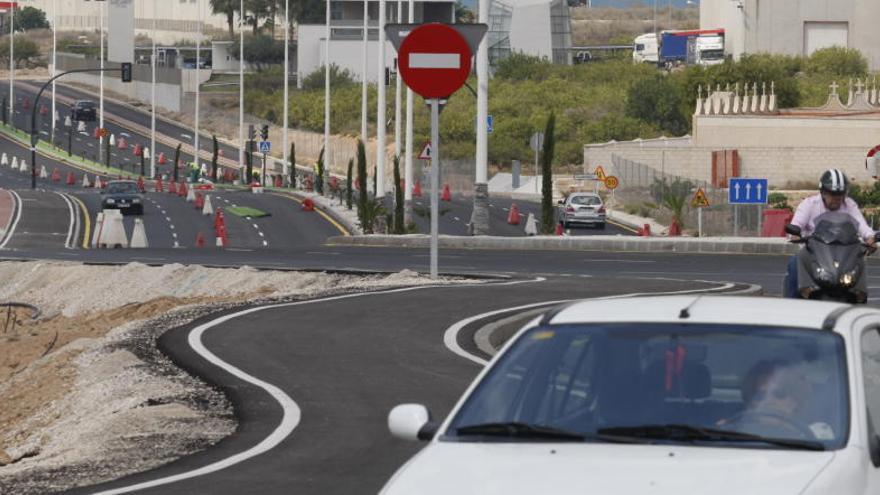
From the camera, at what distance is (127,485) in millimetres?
11555

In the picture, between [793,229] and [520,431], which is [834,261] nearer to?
[793,229]

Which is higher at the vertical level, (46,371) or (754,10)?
(754,10)

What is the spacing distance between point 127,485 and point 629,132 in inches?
5115

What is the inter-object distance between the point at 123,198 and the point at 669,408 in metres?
71.0

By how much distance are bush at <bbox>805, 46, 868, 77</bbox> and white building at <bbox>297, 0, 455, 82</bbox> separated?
4038cm

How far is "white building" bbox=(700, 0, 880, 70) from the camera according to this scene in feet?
491

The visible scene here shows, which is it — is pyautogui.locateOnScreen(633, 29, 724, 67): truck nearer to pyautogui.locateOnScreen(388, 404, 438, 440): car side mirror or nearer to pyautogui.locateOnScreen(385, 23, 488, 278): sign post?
pyautogui.locateOnScreen(385, 23, 488, 278): sign post

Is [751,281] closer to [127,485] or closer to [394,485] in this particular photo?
[127,485]

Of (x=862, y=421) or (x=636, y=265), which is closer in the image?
(x=862, y=421)

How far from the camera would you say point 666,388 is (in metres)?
7.42

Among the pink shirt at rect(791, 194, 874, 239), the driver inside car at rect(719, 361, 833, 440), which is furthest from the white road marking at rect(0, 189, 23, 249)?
the driver inside car at rect(719, 361, 833, 440)

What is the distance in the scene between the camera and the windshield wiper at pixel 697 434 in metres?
6.96

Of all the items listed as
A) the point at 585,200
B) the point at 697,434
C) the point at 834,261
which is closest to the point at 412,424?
the point at 697,434

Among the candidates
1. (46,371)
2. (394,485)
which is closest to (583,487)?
(394,485)
